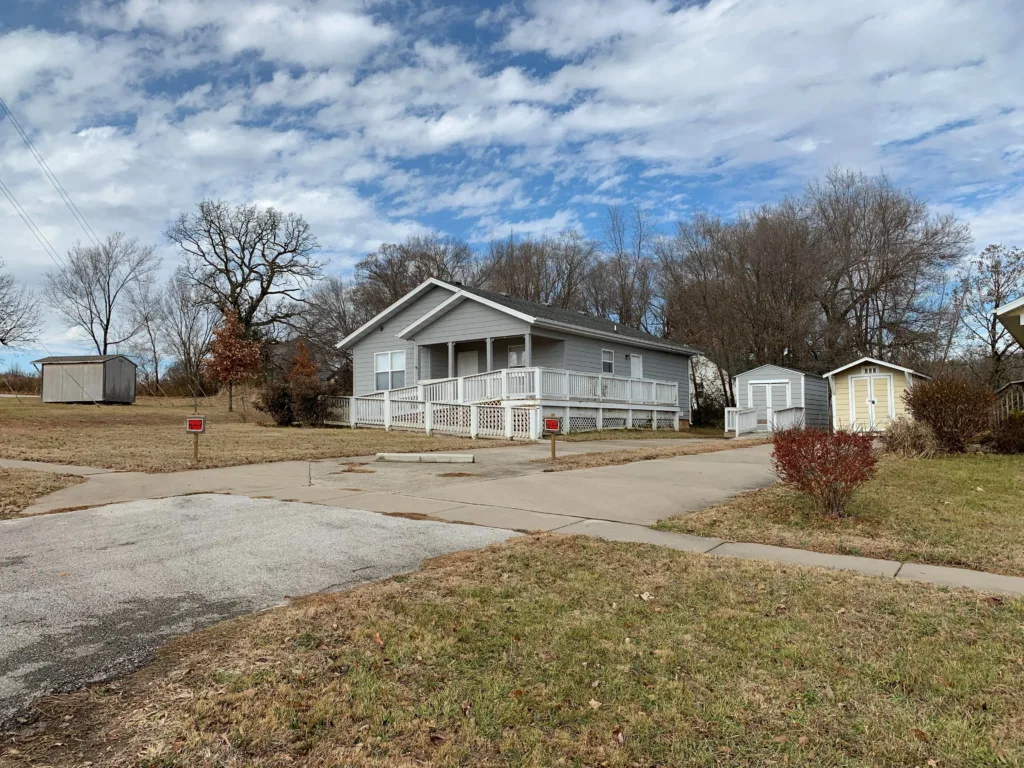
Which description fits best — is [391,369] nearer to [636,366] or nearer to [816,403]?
[636,366]

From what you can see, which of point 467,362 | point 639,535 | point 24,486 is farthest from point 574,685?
point 467,362

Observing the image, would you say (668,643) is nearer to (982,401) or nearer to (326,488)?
(326,488)

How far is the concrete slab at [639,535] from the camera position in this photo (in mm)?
6078

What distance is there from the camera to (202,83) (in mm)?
16906

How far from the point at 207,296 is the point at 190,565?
44.2m

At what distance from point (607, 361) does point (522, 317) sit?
19.3 ft

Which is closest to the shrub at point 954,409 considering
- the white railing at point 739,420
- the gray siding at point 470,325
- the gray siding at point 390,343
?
the white railing at point 739,420

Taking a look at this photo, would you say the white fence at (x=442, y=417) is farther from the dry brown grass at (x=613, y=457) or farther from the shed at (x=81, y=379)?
the shed at (x=81, y=379)

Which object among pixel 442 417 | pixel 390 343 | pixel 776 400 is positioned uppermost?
pixel 390 343

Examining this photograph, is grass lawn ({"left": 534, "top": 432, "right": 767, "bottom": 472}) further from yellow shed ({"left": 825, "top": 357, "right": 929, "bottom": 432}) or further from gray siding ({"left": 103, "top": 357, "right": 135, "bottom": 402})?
gray siding ({"left": 103, "top": 357, "right": 135, "bottom": 402})

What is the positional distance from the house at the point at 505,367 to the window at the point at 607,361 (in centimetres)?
4

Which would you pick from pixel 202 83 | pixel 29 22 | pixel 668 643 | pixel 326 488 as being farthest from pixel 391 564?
pixel 29 22

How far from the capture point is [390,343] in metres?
27.8

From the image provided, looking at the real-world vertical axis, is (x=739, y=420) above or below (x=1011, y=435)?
above
